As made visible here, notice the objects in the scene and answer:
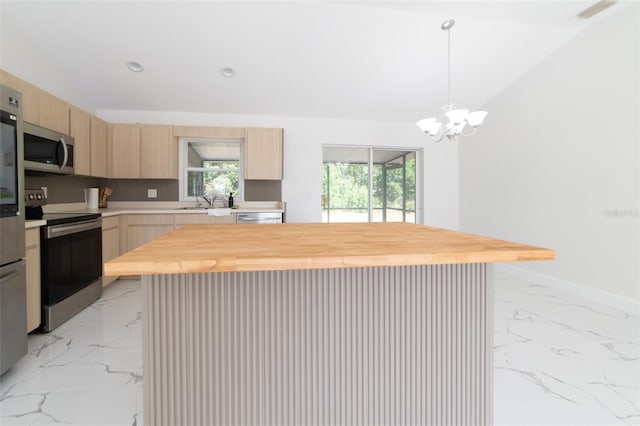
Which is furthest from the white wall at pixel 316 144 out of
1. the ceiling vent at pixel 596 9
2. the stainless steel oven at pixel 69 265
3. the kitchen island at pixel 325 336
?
the kitchen island at pixel 325 336

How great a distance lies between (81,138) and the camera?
334 centimetres

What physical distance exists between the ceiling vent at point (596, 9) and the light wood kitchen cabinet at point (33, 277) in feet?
17.4

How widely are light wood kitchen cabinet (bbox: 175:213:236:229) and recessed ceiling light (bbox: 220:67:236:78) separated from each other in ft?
5.76

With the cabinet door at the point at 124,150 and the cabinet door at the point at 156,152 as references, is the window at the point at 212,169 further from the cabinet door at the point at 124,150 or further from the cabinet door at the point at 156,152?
the cabinet door at the point at 124,150

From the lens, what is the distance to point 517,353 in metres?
2.14

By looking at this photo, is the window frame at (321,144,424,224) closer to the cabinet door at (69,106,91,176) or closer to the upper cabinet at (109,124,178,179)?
the upper cabinet at (109,124,178,179)

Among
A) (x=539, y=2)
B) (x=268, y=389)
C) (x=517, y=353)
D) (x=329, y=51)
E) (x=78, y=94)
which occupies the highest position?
(x=539, y=2)

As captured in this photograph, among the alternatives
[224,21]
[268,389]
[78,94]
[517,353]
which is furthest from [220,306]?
[78,94]

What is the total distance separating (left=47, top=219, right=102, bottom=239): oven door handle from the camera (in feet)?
7.86

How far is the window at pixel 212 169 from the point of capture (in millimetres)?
4578

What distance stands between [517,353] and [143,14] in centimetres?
438

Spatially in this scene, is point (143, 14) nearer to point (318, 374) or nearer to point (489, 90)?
point (318, 374)

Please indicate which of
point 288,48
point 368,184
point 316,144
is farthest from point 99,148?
point 368,184

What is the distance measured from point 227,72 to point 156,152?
1.43 metres
